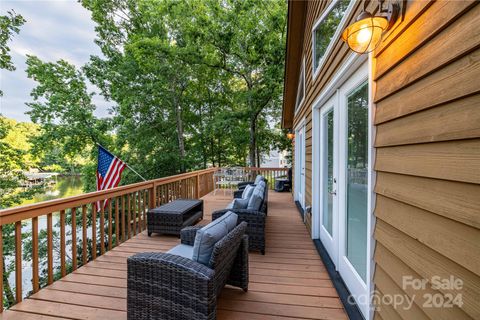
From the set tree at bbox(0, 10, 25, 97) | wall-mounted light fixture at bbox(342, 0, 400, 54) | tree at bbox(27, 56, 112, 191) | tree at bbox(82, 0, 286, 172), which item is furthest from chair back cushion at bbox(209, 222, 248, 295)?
tree at bbox(27, 56, 112, 191)

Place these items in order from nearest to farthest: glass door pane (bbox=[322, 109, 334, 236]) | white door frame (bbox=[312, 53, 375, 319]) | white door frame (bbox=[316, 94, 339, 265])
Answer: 1. white door frame (bbox=[312, 53, 375, 319])
2. white door frame (bbox=[316, 94, 339, 265])
3. glass door pane (bbox=[322, 109, 334, 236])

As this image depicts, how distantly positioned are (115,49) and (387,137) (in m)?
14.6

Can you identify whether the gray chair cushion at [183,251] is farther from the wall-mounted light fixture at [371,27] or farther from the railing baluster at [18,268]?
the wall-mounted light fixture at [371,27]

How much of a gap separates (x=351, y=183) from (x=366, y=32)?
1342mm

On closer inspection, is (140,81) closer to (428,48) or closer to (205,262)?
(205,262)

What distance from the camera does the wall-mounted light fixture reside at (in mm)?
1340

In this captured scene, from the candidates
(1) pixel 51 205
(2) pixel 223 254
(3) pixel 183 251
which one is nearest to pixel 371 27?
(2) pixel 223 254

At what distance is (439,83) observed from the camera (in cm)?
97

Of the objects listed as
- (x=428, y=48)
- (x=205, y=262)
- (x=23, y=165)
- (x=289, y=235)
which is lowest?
(x=289, y=235)

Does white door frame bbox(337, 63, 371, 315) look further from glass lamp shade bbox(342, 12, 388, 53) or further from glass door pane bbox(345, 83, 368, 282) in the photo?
glass lamp shade bbox(342, 12, 388, 53)

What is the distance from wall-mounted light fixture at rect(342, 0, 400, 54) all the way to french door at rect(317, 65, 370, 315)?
382 millimetres

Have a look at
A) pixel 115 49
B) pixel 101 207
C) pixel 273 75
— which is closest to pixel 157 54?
pixel 115 49

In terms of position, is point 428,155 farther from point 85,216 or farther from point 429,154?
point 85,216

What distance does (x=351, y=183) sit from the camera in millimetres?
2283
